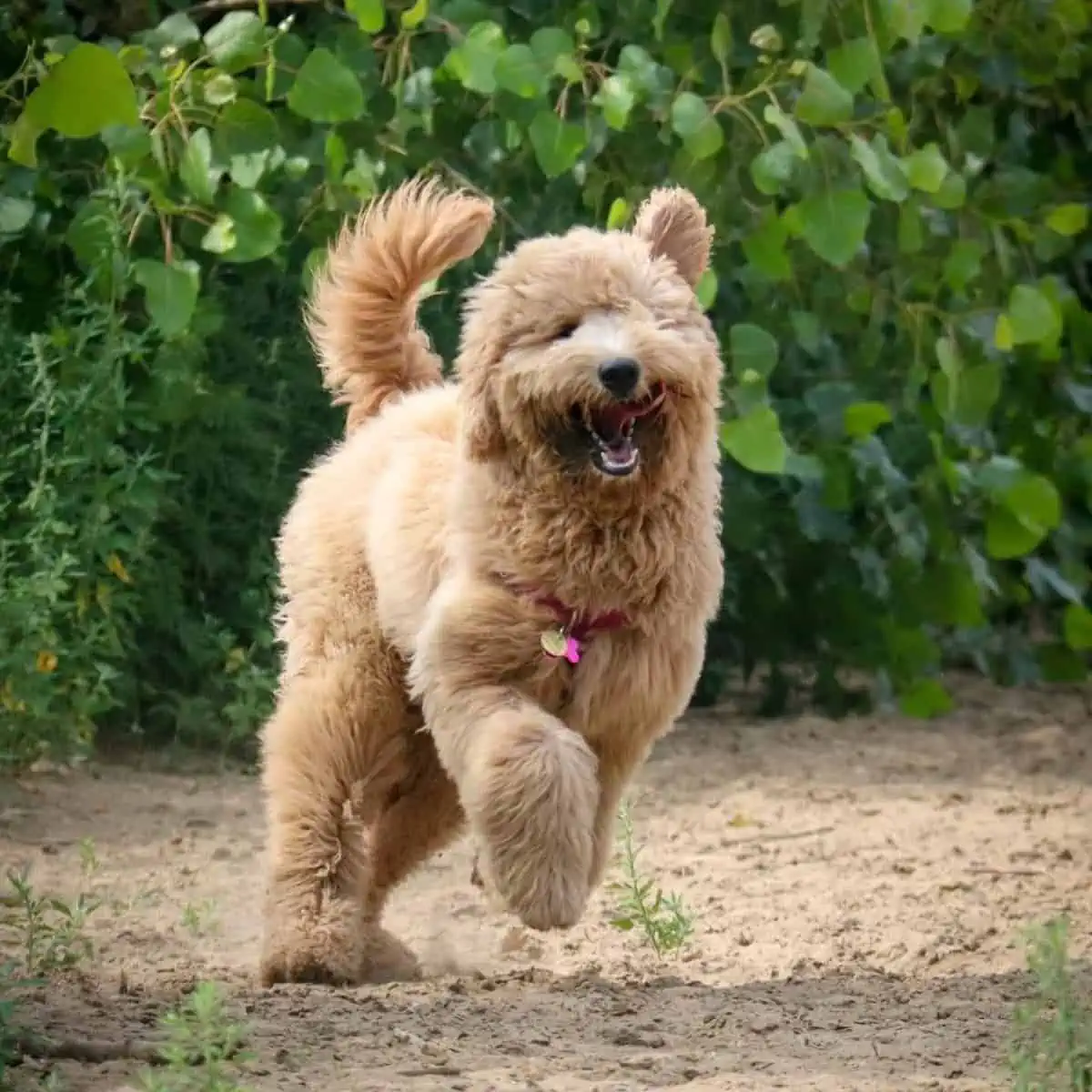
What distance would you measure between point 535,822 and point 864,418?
12.2ft

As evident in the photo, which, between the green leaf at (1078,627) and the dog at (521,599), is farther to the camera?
the green leaf at (1078,627)

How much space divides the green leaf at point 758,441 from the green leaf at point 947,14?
4.25 feet

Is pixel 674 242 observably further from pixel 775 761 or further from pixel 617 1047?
pixel 775 761

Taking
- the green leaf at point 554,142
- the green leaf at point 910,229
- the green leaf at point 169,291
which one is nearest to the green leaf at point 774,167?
the green leaf at point 554,142

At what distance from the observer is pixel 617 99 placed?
6.80 metres

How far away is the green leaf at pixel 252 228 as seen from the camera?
22.2 feet

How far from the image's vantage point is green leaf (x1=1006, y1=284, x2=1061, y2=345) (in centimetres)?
792

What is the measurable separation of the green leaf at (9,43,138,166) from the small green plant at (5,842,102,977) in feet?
6.04

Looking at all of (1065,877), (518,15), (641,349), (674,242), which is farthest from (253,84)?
(1065,877)

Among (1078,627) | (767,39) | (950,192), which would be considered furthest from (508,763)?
(1078,627)

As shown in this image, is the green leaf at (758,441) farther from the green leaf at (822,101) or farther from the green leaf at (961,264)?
the green leaf at (961,264)

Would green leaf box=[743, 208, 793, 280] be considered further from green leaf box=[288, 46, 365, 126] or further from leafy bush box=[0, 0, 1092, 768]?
green leaf box=[288, 46, 365, 126]

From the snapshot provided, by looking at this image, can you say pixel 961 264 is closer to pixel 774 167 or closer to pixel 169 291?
pixel 774 167

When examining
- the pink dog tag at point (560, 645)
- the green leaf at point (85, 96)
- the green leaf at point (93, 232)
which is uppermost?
the green leaf at point (85, 96)
